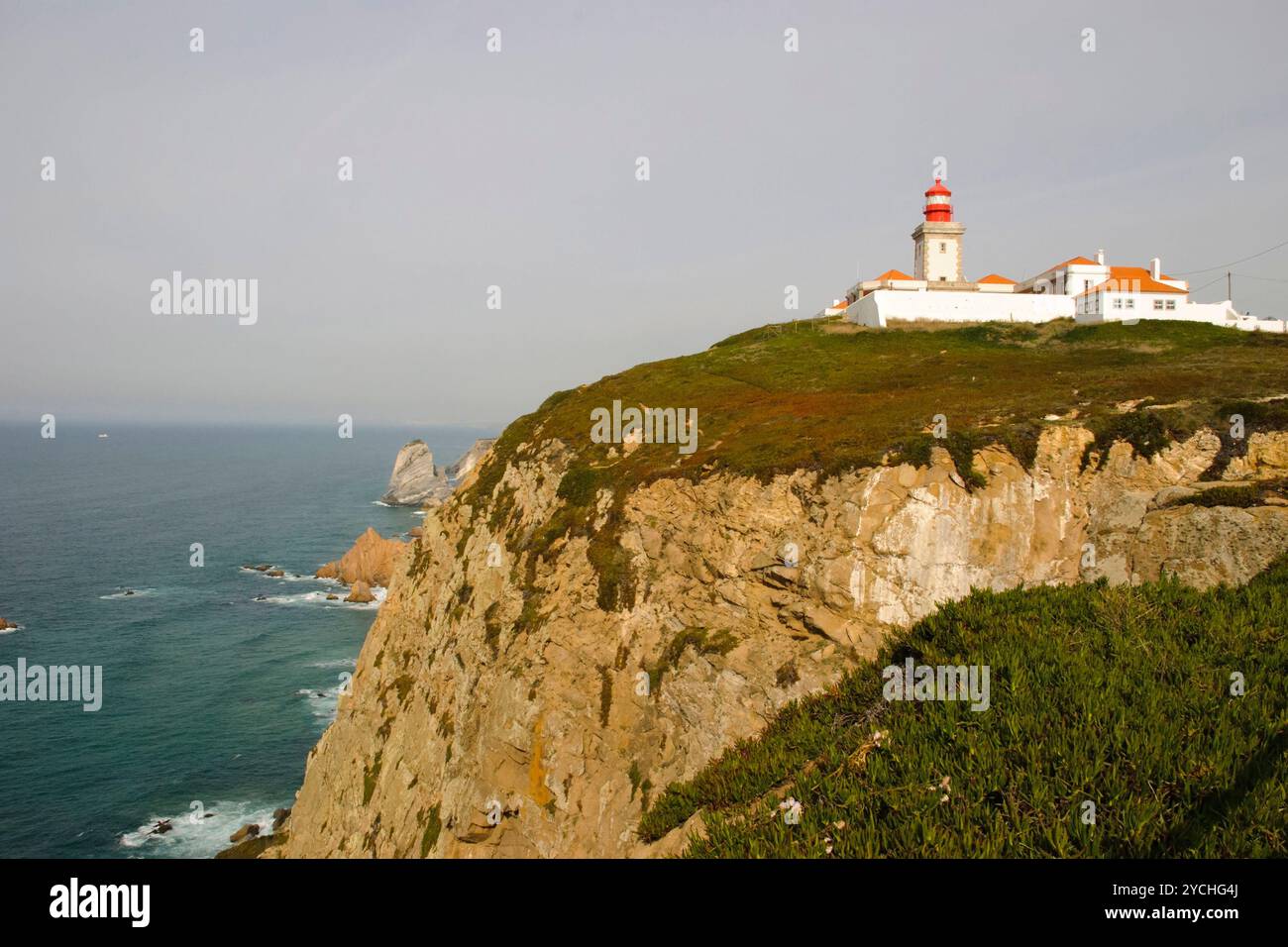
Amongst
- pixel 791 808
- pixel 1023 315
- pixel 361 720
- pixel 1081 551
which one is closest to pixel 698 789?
pixel 791 808

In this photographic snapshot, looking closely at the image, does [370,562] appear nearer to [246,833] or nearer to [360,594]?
[360,594]

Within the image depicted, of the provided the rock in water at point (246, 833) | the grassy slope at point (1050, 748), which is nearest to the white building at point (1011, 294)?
the grassy slope at point (1050, 748)

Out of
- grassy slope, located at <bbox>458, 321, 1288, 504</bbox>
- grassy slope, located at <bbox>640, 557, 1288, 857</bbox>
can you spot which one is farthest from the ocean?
grassy slope, located at <bbox>640, 557, 1288, 857</bbox>

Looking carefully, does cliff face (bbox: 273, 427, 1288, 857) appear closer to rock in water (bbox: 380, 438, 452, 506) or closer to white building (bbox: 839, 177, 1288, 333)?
white building (bbox: 839, 177, 1288, 333)

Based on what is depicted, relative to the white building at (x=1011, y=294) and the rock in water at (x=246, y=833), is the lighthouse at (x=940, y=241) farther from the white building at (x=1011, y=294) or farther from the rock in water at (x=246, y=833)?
the rock in water at (x=246, y=833)
